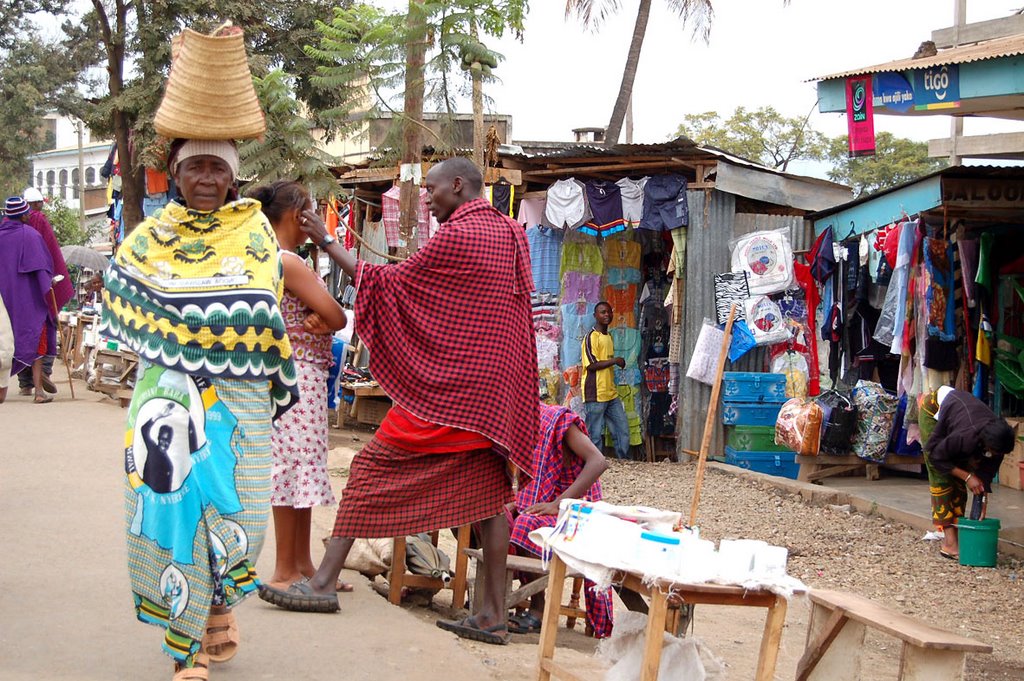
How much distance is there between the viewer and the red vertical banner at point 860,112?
860 centimetres

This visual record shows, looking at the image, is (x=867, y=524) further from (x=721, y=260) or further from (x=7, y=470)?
(x=7, y=470)

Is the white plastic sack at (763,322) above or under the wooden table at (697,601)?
above

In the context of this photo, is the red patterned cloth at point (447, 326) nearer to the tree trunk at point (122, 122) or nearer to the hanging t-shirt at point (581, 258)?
the hanging t-shirt at point (581, 258)

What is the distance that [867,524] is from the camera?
9.98 metres

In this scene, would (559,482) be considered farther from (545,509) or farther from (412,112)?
(412,112)

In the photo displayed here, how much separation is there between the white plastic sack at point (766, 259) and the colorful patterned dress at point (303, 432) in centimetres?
858

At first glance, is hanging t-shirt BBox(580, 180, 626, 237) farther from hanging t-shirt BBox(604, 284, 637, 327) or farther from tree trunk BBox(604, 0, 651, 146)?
tree trunk BBox(604, 0, 651, 146)

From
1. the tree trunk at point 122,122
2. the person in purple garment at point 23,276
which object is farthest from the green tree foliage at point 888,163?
the person in purple garment at point 23,276

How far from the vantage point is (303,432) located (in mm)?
5152

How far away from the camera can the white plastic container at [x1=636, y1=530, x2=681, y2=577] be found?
3549 millimetres

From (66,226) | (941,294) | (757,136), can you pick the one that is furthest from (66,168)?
(941,294)

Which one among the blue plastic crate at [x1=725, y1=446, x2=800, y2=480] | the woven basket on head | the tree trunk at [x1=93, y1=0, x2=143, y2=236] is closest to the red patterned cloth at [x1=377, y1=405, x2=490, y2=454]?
the woven basket on head

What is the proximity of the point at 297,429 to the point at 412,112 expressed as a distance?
6.59 meters

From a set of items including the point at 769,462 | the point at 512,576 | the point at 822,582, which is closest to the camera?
the point at 512,576
